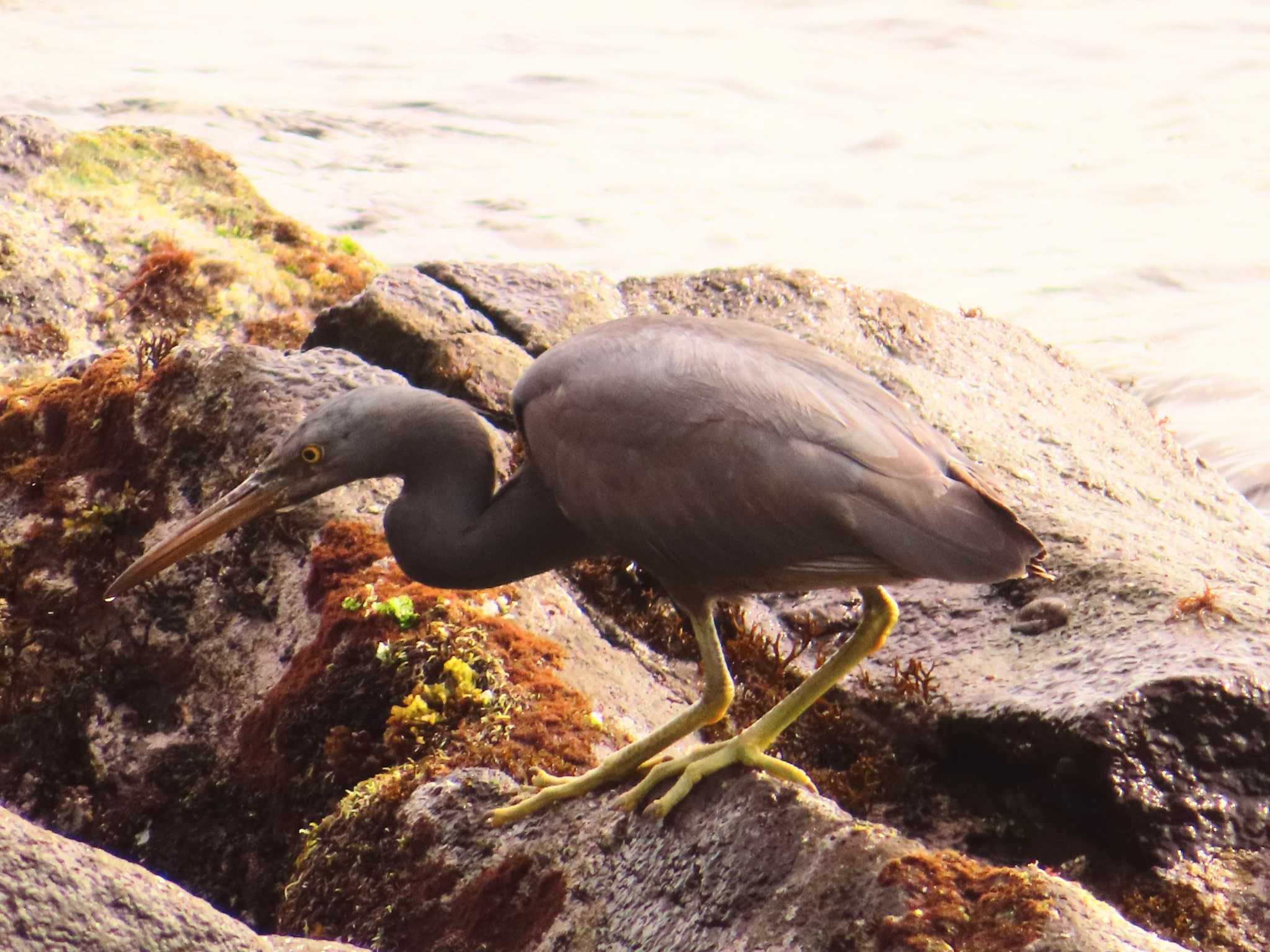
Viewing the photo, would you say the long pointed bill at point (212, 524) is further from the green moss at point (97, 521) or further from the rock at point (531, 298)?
the rock at point (531, 298)

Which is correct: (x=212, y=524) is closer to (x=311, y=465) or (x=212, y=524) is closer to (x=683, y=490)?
(x=311, y=465)

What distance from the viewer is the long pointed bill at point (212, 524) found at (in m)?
4.02

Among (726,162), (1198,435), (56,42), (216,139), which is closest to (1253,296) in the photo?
(1198,435)

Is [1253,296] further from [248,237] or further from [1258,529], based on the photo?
[248,237]

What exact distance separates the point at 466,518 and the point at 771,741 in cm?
107

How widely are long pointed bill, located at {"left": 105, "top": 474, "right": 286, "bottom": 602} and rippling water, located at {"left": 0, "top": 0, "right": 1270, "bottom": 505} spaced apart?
22.9 ft

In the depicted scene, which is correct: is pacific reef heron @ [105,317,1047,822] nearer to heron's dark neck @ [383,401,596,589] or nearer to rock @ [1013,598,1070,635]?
heron's dark neck @ [383,401,596,589]

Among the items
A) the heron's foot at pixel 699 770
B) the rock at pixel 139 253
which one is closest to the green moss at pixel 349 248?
the rock at pixel 139 253

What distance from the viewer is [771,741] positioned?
11.9 ft

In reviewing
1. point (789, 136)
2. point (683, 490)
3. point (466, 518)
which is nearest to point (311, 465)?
point (466, 518)

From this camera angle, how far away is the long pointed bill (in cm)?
402

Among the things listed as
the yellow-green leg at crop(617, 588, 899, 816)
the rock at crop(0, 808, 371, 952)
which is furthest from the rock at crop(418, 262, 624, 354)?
the rock at crop(0, 808, 371, 952)

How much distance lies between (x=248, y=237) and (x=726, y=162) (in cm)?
798

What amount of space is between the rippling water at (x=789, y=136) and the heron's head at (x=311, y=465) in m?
6.74
